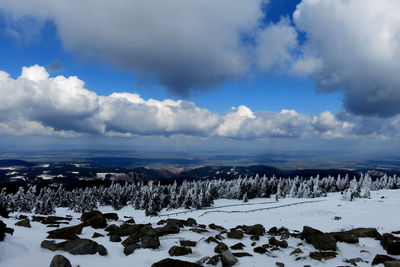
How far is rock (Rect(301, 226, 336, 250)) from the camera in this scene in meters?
14.6

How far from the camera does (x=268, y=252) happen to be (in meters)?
14.5

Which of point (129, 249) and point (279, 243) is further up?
point (129, 249)

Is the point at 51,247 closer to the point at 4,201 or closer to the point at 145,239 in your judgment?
the point at 145,239

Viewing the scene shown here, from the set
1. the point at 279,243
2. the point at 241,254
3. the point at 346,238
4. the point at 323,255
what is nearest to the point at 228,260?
the point at 241,254

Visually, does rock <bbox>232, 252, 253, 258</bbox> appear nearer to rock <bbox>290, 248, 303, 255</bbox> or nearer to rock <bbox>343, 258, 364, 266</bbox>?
rock <bbox>290, 248, 303, 255</bbox>

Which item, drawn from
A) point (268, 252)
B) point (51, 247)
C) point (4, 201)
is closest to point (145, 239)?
point (51, 247)

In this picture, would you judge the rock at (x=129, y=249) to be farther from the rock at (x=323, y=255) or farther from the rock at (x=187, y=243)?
the rock at (x=323, y=255)

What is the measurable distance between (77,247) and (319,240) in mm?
15440

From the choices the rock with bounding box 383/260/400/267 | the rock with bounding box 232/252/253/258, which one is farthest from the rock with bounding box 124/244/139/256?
the rock with bounding box 383/260/400/267

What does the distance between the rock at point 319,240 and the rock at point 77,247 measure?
544 inches

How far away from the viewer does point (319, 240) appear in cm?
1528

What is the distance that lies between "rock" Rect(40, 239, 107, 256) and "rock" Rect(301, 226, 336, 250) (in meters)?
13.8

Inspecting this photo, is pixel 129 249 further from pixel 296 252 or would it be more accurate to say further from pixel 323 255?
pixel 323 255

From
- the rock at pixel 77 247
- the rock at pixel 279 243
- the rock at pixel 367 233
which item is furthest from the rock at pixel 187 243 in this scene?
the rock at pixel 367 233
